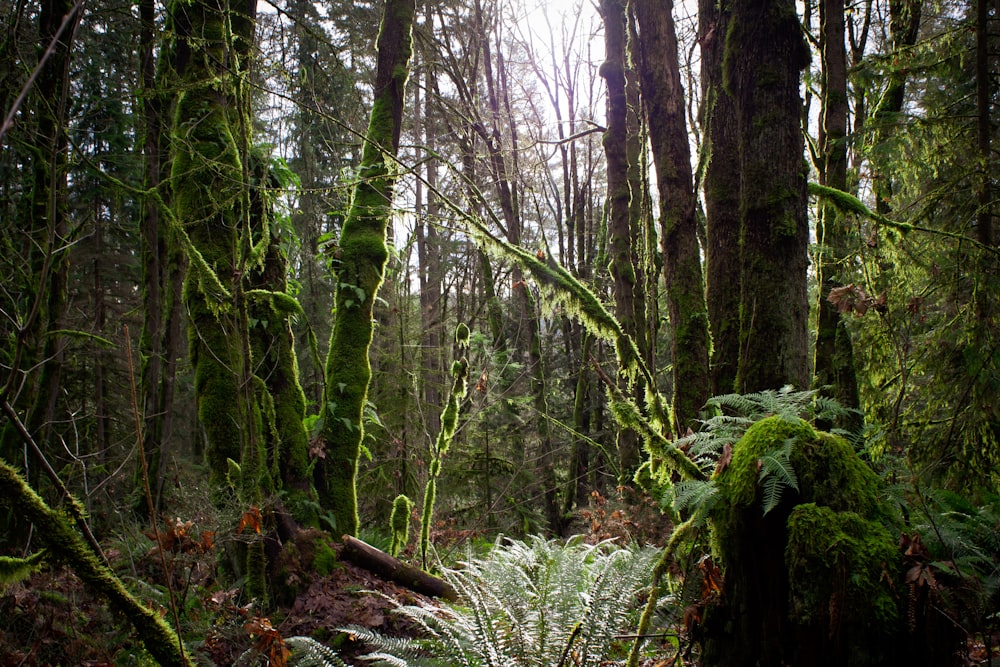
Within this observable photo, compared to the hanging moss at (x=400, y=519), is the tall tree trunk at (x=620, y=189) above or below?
above

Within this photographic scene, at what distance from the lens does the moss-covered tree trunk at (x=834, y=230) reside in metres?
5.34

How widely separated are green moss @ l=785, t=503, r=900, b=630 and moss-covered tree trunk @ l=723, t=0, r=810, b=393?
141cm

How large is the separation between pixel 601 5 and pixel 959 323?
22.7 ft

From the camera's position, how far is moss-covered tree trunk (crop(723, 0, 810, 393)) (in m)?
3.29

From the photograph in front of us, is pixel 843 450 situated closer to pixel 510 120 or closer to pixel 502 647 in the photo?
pixel 502 647

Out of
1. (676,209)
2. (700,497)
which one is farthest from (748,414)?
(676,209)

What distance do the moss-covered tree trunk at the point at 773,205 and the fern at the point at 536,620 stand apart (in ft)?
4.68

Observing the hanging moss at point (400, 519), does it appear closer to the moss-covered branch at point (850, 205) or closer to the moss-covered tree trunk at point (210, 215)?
the moss-covered tree trunk at point (210, 215)

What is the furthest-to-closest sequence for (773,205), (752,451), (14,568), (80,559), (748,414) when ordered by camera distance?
(773,205) → (748,414) → (752,451) → (14,568) → (80,559)

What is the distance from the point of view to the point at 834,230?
18.1ft

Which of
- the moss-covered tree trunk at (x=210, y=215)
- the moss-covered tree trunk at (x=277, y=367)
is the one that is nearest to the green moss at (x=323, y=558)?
the moss-covered tree trunk at (x=277, y=367)

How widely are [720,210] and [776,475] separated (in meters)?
3.65

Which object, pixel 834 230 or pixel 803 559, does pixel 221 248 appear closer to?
pixel 803 559

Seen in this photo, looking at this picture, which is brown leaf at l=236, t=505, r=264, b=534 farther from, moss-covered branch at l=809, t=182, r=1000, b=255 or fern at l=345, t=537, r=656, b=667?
moss-covered branch at l=809, t=182, r=1000, b=255
